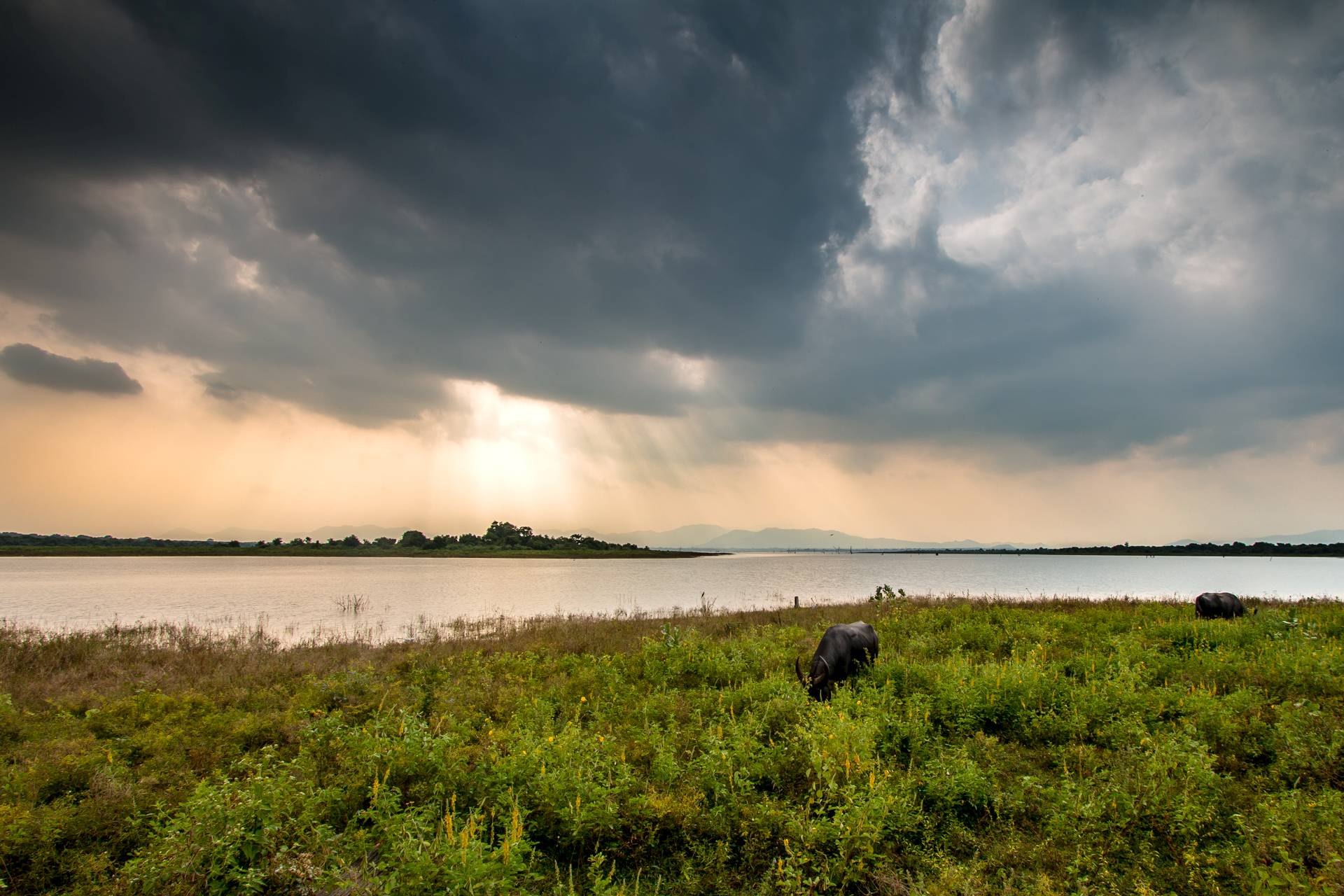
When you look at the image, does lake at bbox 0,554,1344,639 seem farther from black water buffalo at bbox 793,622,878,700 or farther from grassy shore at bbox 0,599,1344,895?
black water buffalo at bbox 793,622,878,700

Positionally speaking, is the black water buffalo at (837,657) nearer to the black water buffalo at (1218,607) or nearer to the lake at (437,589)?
the black water buffalo at (1218,607)

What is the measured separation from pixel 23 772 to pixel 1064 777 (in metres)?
12.5

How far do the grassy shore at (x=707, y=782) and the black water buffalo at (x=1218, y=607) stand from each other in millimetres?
7493

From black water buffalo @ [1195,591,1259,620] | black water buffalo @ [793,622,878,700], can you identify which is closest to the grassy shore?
black water buffalo @ [793,622,878,700]

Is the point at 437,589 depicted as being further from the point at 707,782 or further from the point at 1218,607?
the point at 1218,607

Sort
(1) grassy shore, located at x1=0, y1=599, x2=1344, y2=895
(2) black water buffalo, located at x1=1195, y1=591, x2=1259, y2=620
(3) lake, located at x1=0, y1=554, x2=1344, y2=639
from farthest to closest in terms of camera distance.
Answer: (3) lake, located at x1=0, y1=554, x2=1344, y2=639 < (2) black water buffalo, located at x1=1195, y1=591, x2=1259, y2=620 < (1) grassy shore, located at x1=0, y1=599, x2=1344, y2=895

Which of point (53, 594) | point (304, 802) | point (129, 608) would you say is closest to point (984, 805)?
point (304, 802)

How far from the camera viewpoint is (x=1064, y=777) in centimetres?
671

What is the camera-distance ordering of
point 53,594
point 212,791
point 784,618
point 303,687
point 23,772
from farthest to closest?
point 53,594 < point 784,618 < point 303,687 < point 23,772 < point 212,791

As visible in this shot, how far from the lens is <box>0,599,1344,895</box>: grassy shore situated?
208 inches

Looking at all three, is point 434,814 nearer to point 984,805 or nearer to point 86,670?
point 984,805

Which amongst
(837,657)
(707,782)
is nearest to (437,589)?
(837,657)

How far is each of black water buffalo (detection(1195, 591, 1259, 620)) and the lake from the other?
18.4 metres

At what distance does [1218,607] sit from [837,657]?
1609 centimetres
